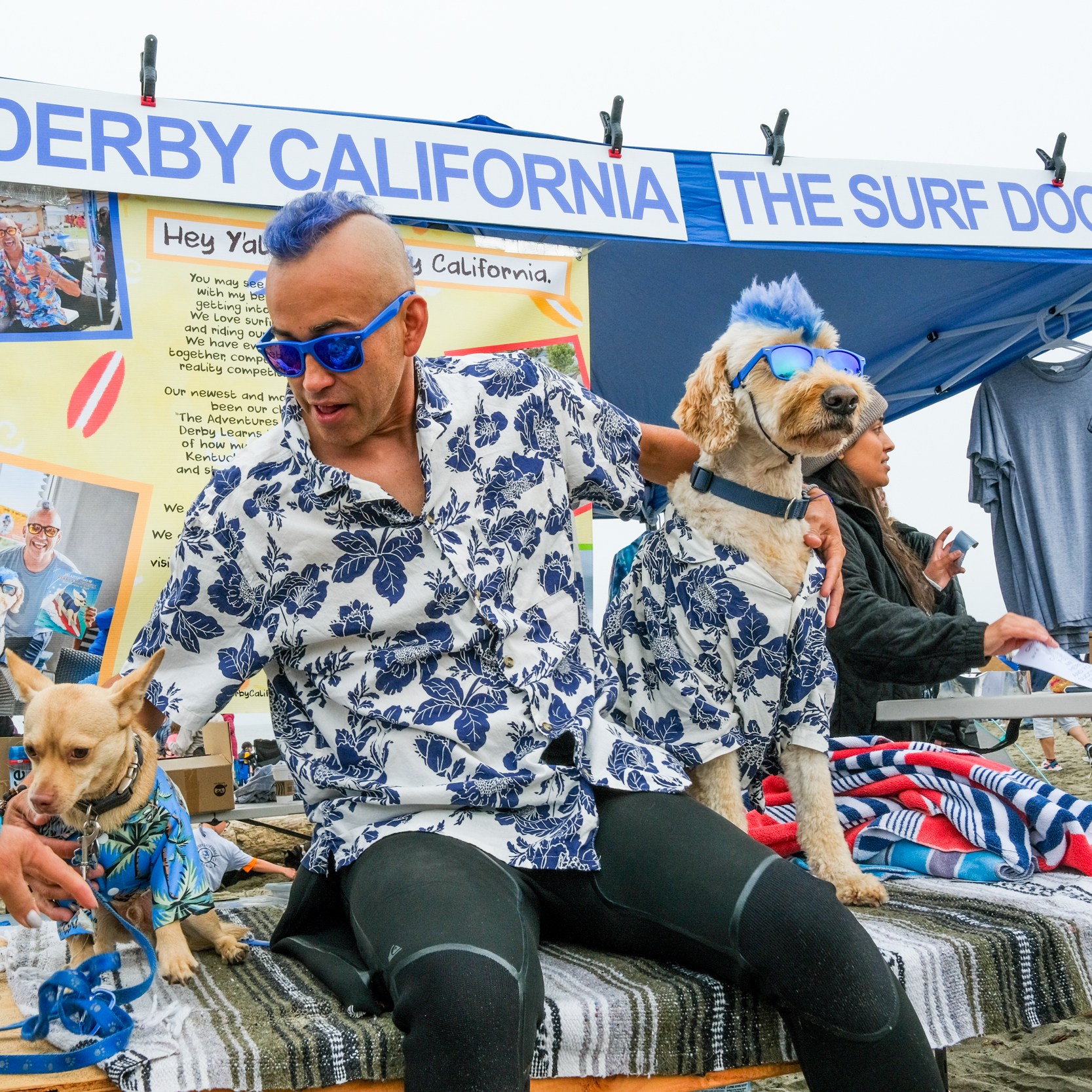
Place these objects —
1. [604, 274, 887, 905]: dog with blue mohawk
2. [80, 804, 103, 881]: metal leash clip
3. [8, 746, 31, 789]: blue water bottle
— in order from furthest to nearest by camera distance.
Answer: [8, 746, 31, 789]: blue water bottle
[604, 274, 887, 905]: dog with blue mohawk
[80, 804, 103, 881]: metal leash clip

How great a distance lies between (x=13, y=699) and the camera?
312 centimetres

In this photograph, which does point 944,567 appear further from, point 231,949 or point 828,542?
point 231,949

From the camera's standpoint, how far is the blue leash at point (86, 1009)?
1396 millimetres

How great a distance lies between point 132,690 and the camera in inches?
68.7

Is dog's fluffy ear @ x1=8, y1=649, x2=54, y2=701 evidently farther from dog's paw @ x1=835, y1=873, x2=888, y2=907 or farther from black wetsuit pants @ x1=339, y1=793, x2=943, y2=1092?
dog's paw @ x1=835, y1=873, x2=888, y2=907

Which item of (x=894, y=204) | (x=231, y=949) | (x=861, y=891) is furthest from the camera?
(x=894, y=204)

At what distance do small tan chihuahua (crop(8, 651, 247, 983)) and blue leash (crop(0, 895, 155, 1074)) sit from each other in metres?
0.25

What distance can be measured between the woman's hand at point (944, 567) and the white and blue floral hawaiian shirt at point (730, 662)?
3.32 ft

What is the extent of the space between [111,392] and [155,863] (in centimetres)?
192

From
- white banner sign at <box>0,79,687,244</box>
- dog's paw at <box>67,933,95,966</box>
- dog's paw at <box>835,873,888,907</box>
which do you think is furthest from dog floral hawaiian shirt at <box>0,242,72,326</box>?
dog's paw at <box>835,873,888,907</box>

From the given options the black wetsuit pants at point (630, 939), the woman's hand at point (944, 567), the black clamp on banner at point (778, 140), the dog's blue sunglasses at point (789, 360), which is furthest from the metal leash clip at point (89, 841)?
the black clamp on banner at point (778, 140)

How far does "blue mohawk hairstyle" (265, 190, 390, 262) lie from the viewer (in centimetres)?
170

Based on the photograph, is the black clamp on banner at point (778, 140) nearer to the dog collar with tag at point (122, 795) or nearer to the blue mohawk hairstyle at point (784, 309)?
the blue mohawk hairstyle at point (784, 309)

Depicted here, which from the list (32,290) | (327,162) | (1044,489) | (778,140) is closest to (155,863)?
(32,290)
